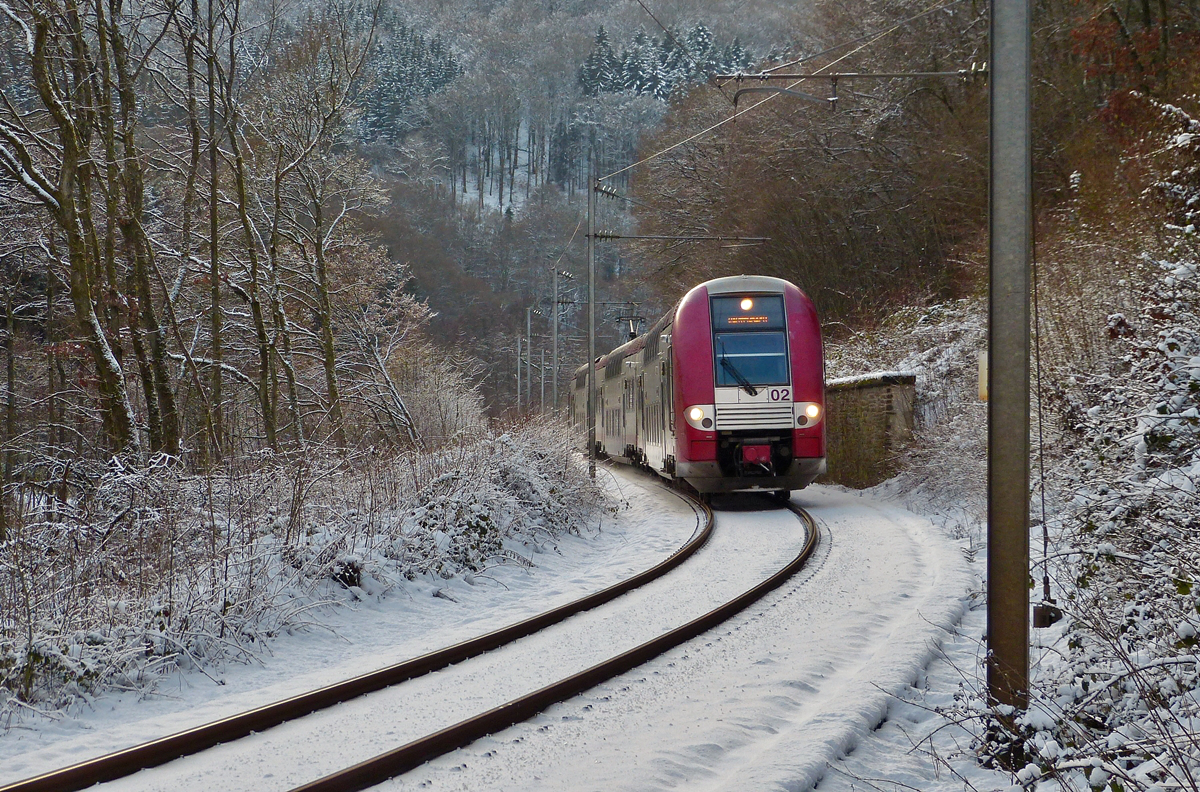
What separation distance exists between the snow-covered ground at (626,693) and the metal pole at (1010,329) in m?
0.80

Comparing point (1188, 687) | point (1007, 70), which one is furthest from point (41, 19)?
point (1188, 687)

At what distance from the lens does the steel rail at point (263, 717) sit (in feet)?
14.8

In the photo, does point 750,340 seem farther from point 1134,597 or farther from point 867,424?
point 1134,597

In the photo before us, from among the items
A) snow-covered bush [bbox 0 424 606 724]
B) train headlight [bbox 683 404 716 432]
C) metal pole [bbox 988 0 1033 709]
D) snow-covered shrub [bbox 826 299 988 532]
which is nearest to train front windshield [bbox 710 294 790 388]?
train headlight [bbox 683 404 716 432]

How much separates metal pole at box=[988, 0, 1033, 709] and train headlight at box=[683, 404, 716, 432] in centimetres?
1080

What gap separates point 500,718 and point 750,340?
1114 cm

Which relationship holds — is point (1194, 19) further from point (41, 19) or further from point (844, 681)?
point (41, 19)

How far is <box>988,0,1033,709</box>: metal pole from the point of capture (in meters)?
4.75

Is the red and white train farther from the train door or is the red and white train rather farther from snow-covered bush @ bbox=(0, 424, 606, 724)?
the train door

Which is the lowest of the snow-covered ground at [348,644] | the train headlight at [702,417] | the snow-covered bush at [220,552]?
the snow-covered ground at [348,644]

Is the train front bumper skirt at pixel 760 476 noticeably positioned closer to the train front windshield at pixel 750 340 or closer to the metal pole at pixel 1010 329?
the train front windshield at pixel 750 340

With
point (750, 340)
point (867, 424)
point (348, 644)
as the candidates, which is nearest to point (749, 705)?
point (348, 644)

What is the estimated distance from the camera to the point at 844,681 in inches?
242

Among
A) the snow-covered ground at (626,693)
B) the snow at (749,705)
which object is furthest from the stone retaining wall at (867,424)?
the snow at (749,705)
